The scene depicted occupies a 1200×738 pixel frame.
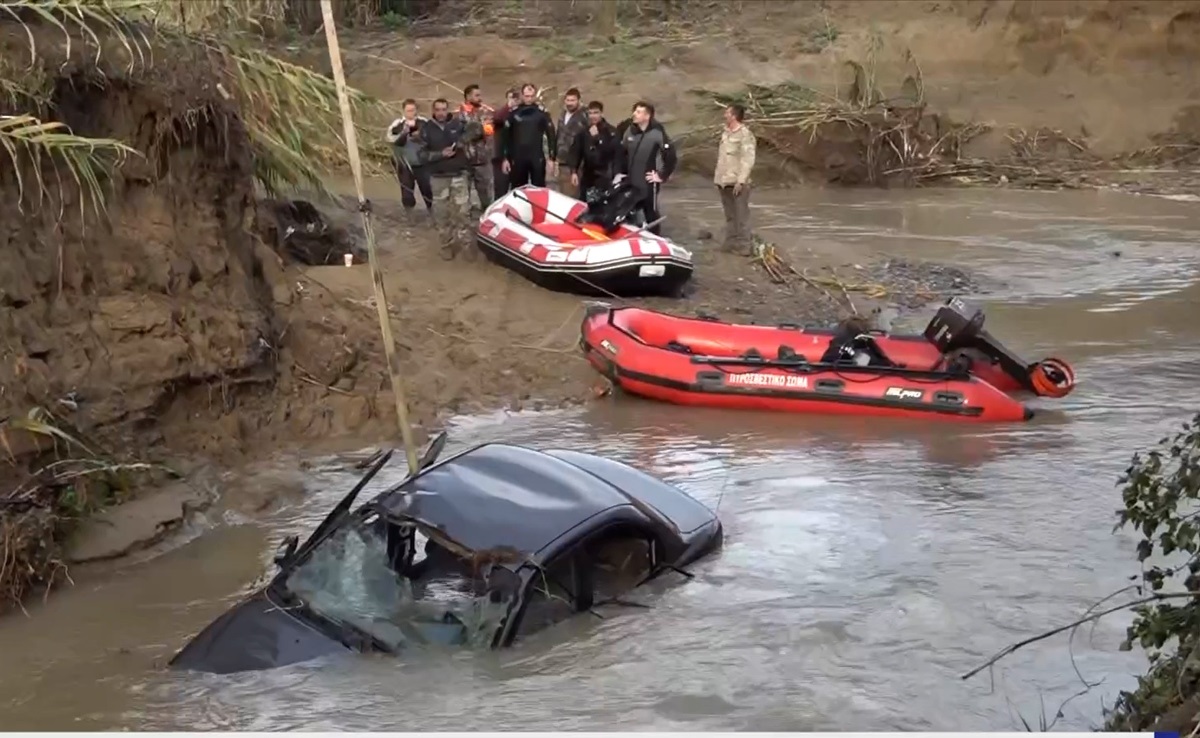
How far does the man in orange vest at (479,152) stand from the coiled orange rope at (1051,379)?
6.40m

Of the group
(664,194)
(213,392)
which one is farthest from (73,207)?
(664,194)

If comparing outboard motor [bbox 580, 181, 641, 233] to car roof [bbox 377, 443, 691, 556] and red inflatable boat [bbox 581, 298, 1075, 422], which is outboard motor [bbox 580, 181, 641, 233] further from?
car roof [bbox 377, 443, 691, 556]

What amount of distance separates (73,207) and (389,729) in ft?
16.2

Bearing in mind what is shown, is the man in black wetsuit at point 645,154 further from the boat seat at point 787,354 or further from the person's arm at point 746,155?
the boat seat at point 787,354

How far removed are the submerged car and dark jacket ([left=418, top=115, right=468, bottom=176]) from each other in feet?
27.8

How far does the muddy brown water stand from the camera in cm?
634

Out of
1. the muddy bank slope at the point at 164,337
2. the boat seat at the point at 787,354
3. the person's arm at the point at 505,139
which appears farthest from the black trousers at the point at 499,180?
the boat seat at the point at 787,354

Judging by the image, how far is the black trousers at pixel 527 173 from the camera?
50.0ft

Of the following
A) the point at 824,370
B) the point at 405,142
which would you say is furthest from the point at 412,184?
the point at 824,370

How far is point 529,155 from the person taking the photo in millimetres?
15172

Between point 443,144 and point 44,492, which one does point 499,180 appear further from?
point 44,492

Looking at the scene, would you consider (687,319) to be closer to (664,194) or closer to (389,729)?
(389,729)

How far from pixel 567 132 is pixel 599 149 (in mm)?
1583

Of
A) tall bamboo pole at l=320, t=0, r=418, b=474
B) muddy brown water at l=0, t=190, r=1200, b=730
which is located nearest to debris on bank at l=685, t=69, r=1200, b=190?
muddy brown water at l=0, t=190, r=1200, b=730
